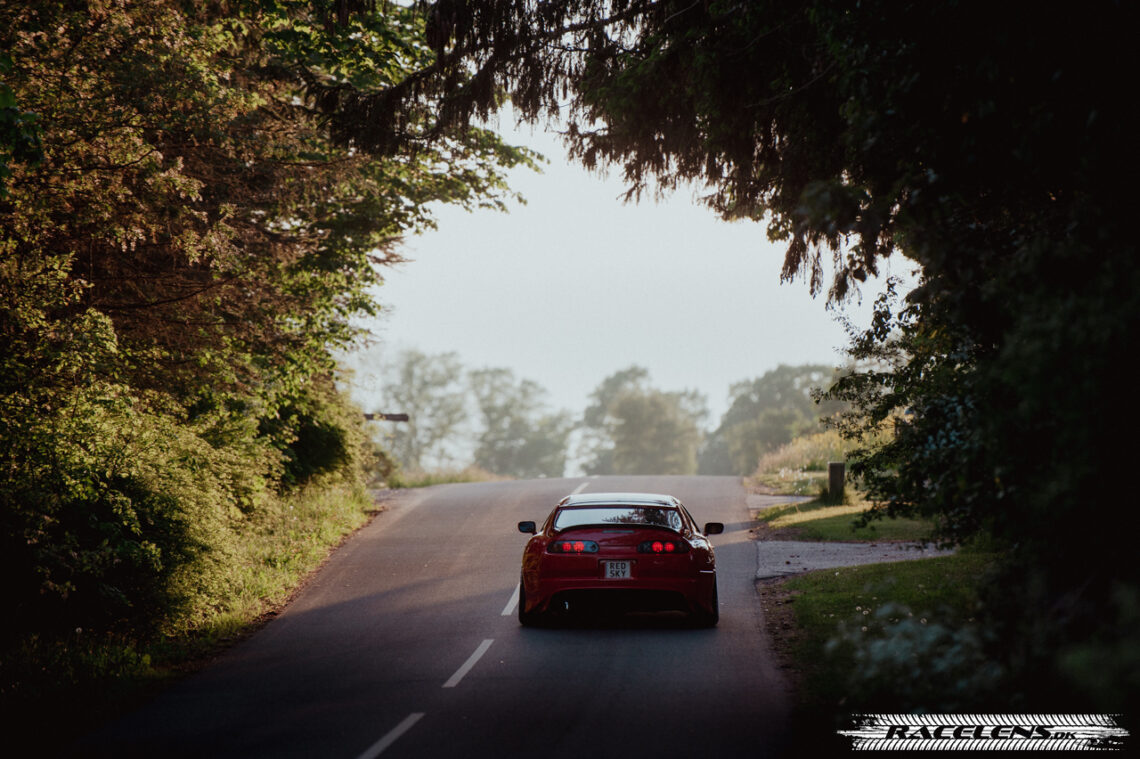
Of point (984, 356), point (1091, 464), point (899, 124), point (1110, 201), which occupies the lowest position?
point (1091, 464)

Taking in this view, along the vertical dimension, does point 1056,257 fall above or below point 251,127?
below

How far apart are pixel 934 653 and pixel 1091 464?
148cm

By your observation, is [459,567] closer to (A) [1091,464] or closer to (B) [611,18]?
(B) [611,18]

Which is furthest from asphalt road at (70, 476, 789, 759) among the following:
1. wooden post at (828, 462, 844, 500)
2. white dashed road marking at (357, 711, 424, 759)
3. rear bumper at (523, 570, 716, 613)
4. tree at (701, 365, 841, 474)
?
tree at (701, 365, 841, 474)

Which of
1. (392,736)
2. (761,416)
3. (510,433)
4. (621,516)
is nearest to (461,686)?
(392,736)

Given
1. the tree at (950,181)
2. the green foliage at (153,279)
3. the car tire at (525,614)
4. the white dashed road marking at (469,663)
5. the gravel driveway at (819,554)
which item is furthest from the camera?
the gravel driveway at (819,554)

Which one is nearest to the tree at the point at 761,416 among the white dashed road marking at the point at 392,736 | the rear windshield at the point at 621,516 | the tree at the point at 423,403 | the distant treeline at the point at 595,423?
the distant treeline at the point at 595,423

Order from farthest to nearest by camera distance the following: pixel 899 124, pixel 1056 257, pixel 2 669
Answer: pixel 2 669, pixel 899 124, pixel 1056 257

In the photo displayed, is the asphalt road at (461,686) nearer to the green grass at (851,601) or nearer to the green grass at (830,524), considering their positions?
the green grass at (851,601)

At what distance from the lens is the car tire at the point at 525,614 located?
12084mm

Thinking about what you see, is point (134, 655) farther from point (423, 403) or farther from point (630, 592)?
point (423, 403)

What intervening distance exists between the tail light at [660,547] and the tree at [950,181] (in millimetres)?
2556

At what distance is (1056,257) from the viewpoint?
5254 millimetres

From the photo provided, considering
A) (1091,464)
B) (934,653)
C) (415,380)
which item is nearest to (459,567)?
(934,653)
